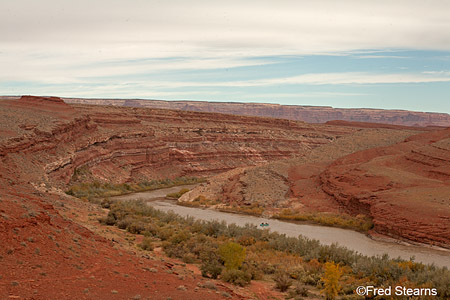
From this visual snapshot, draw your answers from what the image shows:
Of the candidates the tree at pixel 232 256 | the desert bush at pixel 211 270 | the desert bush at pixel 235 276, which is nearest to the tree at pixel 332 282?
the desert bush at pixel 235 276

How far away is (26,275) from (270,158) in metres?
60.6

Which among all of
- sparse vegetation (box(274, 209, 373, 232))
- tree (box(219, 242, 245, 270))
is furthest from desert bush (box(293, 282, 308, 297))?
sparse vegetation (box(274, 209, 373, 232))

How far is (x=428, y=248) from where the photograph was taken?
21875mm

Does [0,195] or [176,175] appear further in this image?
[176,175]

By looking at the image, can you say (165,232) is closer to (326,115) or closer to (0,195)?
(0,195)

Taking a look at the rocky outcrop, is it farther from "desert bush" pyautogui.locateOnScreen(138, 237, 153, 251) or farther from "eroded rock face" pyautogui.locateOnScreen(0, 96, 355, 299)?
"desert bush" pyautogui.locateOnScreen(138, 237, 153, 251)

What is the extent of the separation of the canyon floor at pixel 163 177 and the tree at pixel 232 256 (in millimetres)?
1042

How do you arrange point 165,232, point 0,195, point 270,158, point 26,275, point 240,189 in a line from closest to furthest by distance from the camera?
point 26,275
point 0,195
point 165,232
point 240,189
point 270,158

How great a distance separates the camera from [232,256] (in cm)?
1541

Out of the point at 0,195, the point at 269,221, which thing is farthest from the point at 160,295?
the point at 269,221

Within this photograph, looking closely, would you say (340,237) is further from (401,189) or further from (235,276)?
(235,276)

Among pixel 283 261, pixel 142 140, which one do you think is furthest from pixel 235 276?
pixel 142 140

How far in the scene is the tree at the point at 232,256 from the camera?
604 inches

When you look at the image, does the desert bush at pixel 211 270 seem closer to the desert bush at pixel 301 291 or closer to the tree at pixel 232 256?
the tree at pixel 232 256
